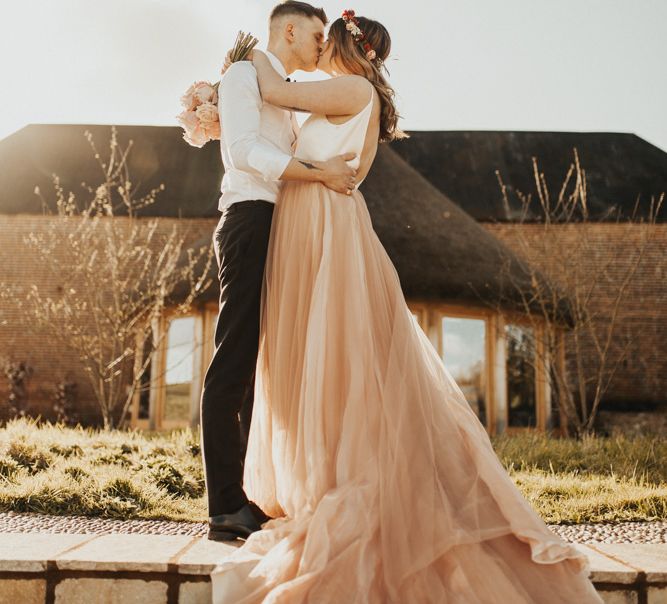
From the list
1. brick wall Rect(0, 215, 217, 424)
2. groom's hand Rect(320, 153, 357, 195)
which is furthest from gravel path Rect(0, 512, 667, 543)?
brick wall Rect(0, 215, 217, 424)

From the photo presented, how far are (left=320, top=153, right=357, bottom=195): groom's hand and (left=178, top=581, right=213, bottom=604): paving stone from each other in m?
1.60

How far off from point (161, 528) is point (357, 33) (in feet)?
9.07

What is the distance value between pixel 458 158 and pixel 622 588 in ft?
54.2

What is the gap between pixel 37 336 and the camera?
15.7 meters

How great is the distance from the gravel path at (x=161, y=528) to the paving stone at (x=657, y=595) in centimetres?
127

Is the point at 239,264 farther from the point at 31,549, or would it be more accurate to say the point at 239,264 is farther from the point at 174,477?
the point at 174,477

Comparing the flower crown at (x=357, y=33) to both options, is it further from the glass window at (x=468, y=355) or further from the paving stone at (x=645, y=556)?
the glass window at (x=468, y=355)

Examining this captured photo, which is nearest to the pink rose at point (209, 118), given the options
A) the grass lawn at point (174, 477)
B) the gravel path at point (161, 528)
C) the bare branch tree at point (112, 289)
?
the gravel path at point (161, 528)

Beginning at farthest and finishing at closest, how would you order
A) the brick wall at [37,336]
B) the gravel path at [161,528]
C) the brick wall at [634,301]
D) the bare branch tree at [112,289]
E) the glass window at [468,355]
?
the brick wall at [634,301] → the brick wall at [37,336] → the glass window at [468,355] → the bare branch tree at [112,289] → the gravel path at [161,528]

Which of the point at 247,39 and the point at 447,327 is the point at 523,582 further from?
the point at 447,327

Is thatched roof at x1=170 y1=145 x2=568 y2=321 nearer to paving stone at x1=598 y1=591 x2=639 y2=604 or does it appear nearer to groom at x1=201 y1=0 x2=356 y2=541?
groom at x1=201 y1=0 x2=356 y2=541

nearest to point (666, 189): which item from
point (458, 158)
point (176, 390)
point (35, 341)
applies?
point (458, 158)

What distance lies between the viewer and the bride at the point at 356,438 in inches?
82.5

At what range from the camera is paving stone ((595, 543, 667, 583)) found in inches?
89.5
